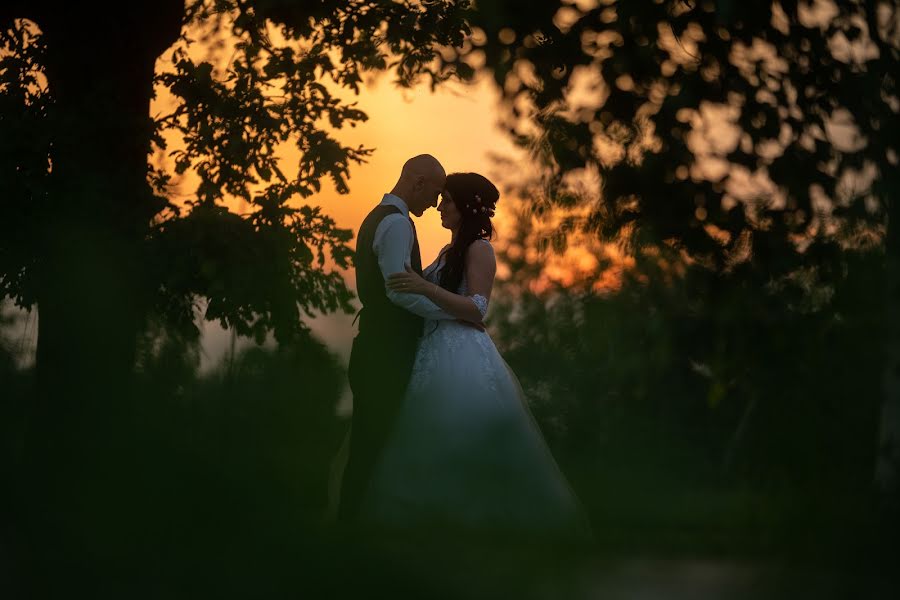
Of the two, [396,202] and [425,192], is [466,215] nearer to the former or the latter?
[425,192]

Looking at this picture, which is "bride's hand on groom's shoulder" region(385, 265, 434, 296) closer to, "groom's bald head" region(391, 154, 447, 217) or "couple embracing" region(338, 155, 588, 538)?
"couple embracing" region(338, 155, 588, 538)

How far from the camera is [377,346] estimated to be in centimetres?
809

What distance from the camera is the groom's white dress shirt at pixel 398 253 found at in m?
7.80

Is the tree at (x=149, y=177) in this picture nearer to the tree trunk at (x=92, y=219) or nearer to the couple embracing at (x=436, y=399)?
the tree trunk at (x=92, y=219)

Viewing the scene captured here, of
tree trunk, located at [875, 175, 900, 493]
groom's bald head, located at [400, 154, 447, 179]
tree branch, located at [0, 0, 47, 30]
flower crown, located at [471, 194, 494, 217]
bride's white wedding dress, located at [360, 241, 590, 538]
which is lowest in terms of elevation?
bride's white wedding dress, located at [360, 241, 590, 538]

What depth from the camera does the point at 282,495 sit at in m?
9.38

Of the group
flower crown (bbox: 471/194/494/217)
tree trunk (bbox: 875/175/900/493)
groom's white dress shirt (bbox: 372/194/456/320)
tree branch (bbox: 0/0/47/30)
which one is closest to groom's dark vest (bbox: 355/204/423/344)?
groom's white dress shirt (bbox: 372/194/456/320)

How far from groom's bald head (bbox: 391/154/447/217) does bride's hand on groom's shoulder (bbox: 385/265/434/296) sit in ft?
1.96

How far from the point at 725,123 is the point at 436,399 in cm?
261

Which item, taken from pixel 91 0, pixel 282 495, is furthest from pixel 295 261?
pixel 282 495

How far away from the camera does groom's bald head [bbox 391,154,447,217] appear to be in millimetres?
8102

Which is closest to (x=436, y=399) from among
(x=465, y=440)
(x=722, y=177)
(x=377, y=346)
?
(x=465, y=440)

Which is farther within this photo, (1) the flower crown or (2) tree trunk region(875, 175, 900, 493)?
(1) the flower crown

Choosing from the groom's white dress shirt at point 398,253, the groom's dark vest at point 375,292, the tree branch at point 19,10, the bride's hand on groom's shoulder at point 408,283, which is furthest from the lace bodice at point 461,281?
the tree branch at point 19,10
